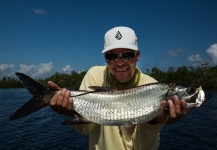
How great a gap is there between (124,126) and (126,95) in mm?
474

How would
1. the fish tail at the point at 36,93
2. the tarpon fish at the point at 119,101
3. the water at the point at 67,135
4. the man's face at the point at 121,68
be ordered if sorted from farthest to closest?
1. the water at the point at 67,135
2. the man's face at the point at 121,68
3. the tarpon fish at the point at 119,101
4. the fish tail at the point at 36,93

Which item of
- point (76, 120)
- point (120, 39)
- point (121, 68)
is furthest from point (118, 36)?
point (76, 120)

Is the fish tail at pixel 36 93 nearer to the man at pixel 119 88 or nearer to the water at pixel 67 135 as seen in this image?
the man at pixel 119 88

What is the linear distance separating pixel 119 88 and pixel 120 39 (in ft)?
2.76

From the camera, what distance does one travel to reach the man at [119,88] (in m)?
3.96

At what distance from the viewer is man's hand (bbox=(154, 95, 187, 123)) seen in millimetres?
3941

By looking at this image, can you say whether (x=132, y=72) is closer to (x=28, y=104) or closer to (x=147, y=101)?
(x=147, y=101)

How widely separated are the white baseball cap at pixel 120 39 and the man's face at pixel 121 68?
0.31 ft

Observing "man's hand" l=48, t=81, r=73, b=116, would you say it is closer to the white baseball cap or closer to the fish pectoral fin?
the fish pectoral fin

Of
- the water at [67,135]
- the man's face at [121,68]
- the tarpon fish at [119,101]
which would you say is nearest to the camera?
the tarpon fish at [119,101]

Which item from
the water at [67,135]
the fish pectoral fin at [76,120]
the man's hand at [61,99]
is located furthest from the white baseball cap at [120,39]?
the water at [67,135]

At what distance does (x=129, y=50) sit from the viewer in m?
4.43

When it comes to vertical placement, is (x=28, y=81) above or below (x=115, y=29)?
below

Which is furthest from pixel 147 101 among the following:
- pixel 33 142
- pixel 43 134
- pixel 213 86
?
pixel 213 86
